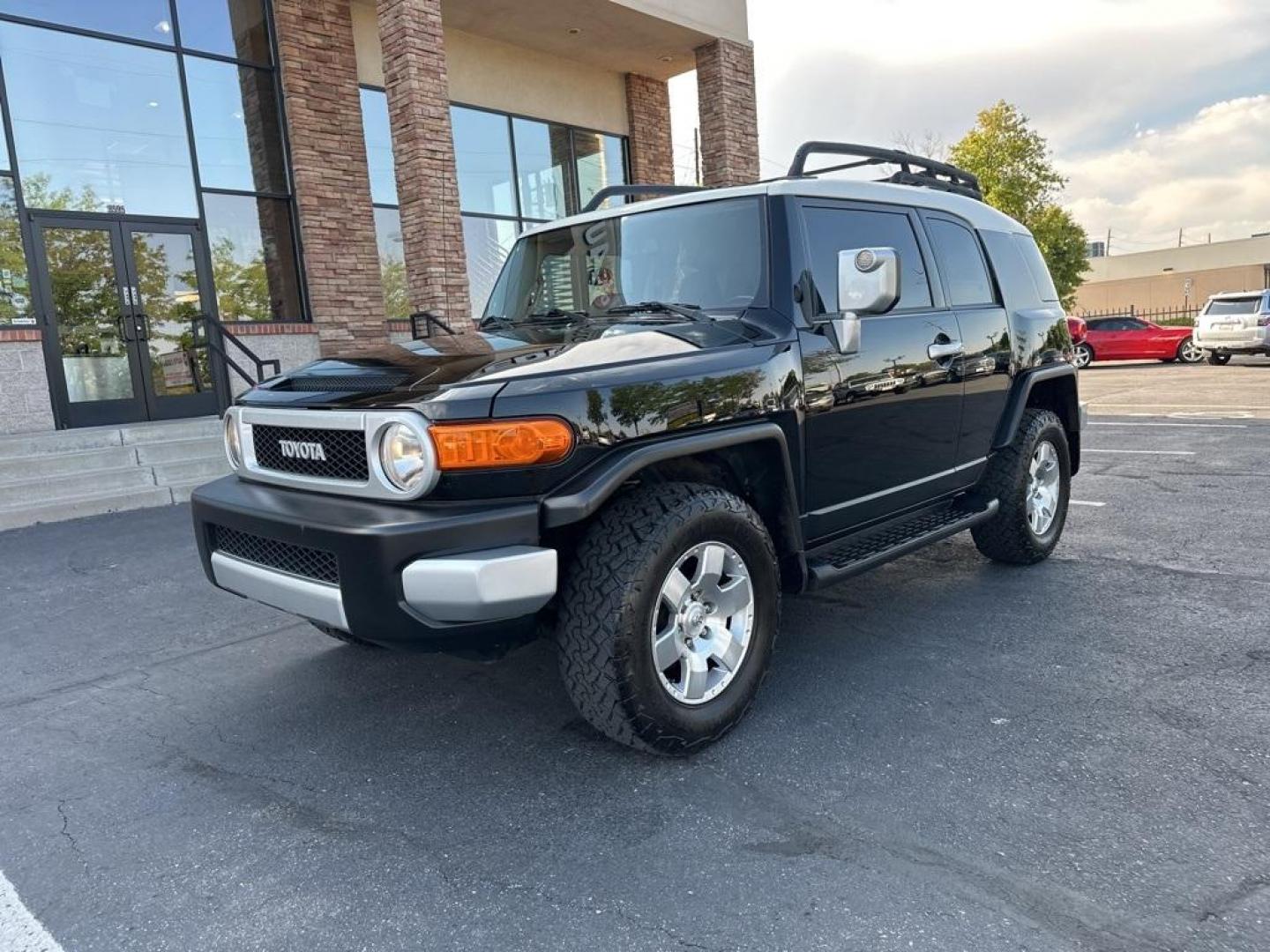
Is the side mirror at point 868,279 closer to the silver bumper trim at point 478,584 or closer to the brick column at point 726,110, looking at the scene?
the silver bumper trim at point 478,584

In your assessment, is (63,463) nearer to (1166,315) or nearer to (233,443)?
(233,443)

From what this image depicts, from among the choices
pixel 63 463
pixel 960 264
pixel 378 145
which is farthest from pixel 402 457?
pixel 378 145

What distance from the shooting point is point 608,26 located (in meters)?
13.4

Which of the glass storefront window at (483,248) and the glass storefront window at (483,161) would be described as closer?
the glass storefront window at (483,161)

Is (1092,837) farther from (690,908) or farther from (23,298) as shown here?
(23,298)

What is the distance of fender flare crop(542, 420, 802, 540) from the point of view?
257 centimetres

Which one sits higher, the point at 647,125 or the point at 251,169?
the point at 647,125

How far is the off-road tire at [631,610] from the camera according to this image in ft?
8.70

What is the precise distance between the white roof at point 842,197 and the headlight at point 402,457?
5.71ft

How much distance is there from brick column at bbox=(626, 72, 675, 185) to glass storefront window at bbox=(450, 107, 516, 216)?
8.74 feet

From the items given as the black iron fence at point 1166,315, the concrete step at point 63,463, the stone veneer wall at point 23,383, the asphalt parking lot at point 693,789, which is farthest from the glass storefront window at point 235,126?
the black iron fence at point 1166,315

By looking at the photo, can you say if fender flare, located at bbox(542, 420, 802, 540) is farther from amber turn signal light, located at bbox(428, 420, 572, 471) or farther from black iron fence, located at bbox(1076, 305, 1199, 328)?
black iron fence, located at bbox(1076, 305, 1199, 328)

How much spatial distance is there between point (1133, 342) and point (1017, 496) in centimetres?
2210

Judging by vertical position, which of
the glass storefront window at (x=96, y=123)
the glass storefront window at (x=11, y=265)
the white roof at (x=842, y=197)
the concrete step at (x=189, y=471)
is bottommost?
the concrete step at (x=189, y=471)
